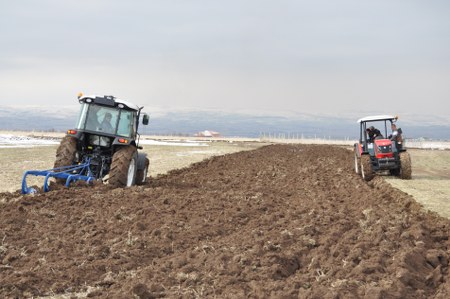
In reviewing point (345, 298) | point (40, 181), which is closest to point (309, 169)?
point (40, 181)

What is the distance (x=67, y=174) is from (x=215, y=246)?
5.91 metres

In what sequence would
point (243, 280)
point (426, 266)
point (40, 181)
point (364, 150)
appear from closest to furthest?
point (243, 280) < point (426, 266) < point (40, 181) < point (364, 150)

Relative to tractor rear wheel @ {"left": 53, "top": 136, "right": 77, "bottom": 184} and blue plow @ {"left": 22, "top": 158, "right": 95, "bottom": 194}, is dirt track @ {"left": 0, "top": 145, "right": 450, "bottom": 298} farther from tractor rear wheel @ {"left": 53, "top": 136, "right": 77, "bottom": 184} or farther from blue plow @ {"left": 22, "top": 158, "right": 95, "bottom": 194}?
tractor rear wheel @ {"left": 53, "top": 136, "right": 77, "bottom": 184}

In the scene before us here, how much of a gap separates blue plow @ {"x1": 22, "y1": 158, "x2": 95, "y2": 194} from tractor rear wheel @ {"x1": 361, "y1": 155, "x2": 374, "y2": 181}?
9.11 m

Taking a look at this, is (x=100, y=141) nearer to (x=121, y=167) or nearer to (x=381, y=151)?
(x=121, y=167)

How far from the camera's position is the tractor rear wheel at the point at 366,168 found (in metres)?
19.4

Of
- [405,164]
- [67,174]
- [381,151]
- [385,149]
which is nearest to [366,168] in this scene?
[381,151]

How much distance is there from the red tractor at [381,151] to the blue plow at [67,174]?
9.22 m

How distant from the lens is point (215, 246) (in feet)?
27.3

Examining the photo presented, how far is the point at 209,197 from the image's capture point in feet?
43.0

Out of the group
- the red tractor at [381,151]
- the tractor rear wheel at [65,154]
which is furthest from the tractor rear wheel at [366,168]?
the tractor rear wheel at [65,154]

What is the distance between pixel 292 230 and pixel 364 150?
37.7 ft

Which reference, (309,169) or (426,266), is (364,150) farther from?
(426,266)

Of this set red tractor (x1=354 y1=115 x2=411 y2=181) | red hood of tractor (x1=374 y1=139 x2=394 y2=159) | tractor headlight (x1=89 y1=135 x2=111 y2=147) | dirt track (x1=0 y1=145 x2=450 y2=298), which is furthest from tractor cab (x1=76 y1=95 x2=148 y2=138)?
red hood of tractor (x1=374 y1=139 x2=394 y2=159)
